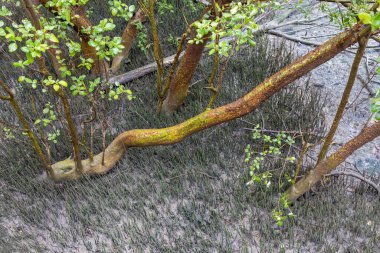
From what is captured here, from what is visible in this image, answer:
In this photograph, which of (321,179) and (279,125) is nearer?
(321,179)

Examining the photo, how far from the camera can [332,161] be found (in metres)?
2.64

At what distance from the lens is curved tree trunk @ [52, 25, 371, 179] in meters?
2.28

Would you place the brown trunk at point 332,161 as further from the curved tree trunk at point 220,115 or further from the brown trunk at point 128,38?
the brown trunk at point 128,38

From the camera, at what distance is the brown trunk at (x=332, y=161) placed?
2.47 meters

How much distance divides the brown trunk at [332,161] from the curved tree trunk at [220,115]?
0.55 m

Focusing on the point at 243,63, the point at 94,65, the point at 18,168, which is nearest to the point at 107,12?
the point at 94,65

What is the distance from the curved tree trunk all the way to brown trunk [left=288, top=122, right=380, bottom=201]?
548 mm

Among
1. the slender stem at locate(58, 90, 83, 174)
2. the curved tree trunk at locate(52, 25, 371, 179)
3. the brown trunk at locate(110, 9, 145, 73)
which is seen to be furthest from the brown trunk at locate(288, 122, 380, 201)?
the brown trunk at locate(110, 9, 145, 73)

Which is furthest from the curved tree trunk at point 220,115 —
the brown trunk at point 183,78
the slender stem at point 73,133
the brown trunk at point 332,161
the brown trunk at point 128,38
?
the brown trunk at point 128,38

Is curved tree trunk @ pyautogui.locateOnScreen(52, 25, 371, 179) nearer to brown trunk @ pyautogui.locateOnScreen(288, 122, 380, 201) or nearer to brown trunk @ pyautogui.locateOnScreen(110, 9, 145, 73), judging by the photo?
brown trunk @ pyautogui.locateOnScreen(288, 122, 380, 201)

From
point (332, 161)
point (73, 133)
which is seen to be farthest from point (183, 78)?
point (332, 161)

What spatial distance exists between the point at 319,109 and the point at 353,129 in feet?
1.13

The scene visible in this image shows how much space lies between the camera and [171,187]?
10.6ft

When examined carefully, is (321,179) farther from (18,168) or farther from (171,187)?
(18,168)
